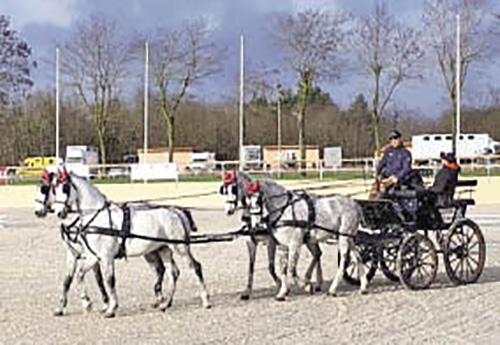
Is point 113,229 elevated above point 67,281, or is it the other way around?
point 113,229

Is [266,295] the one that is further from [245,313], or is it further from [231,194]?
[231,194]

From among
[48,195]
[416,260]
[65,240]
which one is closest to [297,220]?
[416,260]

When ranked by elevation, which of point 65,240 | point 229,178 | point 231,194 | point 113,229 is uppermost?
point 229,178

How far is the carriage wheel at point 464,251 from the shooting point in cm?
1312

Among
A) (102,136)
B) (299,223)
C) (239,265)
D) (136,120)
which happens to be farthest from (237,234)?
(136,120)

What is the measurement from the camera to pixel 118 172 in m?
50.6

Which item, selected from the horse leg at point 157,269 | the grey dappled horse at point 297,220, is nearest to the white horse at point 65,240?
the horse leg at point 157,269

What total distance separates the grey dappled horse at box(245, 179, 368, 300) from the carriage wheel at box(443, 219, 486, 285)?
158cm

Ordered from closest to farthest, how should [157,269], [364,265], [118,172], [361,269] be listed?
[157,269] < [361,269] < [364,265] < [118,172]

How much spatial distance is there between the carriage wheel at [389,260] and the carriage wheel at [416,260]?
0.74 ft

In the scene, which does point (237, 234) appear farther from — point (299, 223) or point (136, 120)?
point (136, 120)

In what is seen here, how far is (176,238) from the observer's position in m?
11.0

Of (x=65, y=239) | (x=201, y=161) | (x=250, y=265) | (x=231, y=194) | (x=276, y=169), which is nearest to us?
(x=65, y=239)

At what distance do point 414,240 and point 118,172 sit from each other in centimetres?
3924
